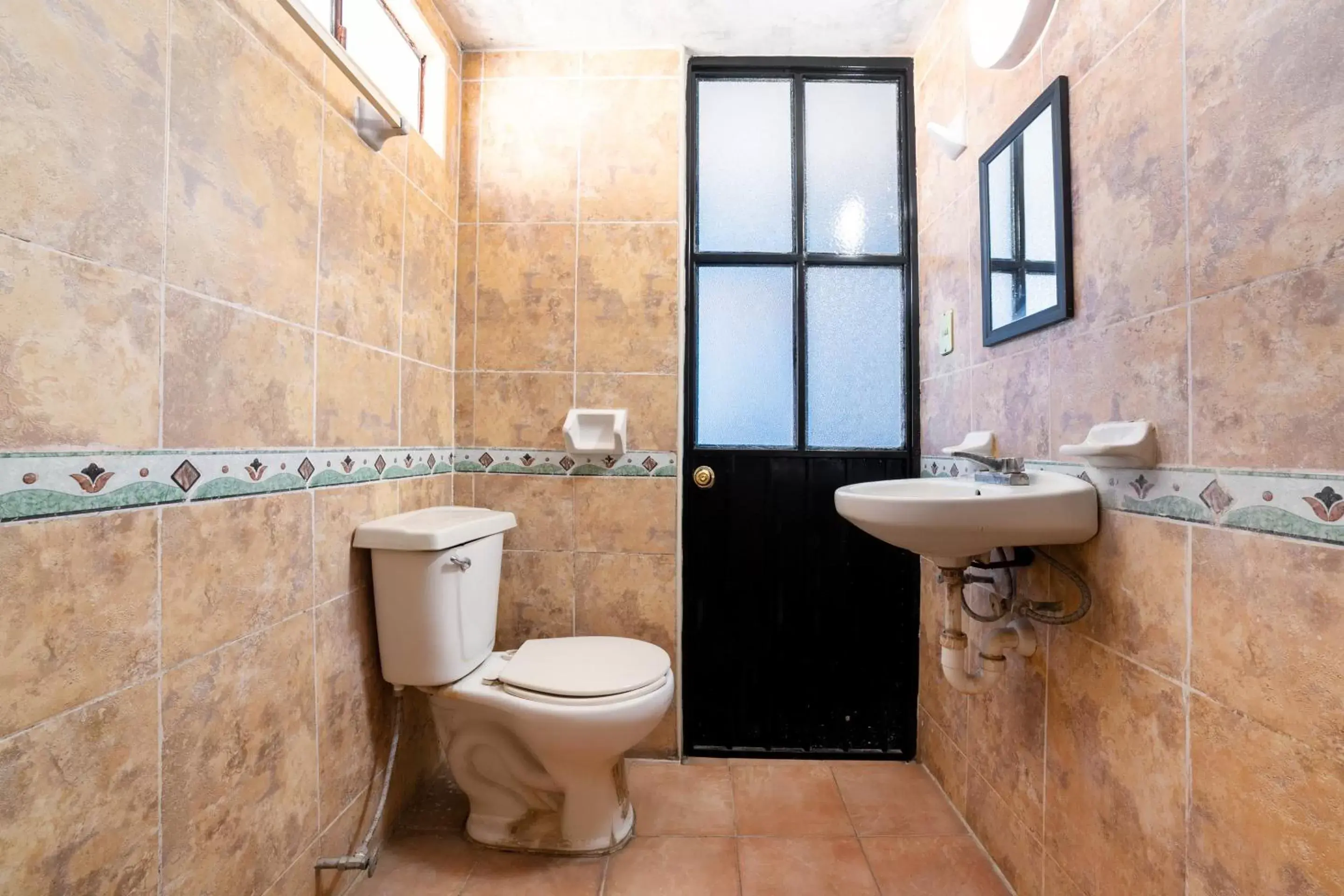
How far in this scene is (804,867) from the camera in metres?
1.35

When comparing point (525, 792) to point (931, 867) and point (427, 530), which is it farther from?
point (931, 867)

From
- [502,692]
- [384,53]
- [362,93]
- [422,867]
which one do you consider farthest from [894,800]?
[384,53]

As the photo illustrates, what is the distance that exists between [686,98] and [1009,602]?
1769mm

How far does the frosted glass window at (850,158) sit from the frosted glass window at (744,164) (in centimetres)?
9

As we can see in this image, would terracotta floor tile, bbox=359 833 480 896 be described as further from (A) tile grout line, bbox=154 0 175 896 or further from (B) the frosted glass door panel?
(B) the frosted glass door panel

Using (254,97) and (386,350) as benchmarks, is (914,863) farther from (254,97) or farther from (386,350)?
(254,97)

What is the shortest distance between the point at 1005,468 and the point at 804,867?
1.06 meters

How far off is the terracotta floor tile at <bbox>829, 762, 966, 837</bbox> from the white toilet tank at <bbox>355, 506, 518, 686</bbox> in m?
1.15

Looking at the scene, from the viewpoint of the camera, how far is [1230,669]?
767 millimetres

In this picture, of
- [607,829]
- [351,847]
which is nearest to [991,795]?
[607,829]

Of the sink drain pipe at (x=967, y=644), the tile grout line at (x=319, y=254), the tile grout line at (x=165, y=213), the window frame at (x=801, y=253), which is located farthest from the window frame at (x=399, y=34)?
the sink drain pipe at (x=967, y=644)

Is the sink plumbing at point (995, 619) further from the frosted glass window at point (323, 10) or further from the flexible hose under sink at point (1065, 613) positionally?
the frosted glass window at point (323, 10)

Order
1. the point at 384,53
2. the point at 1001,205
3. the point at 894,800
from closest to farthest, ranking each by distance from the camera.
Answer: the point at 1001,205 < the point at 384,53 < the point at 894,800

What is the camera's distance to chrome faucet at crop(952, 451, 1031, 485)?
114cm
